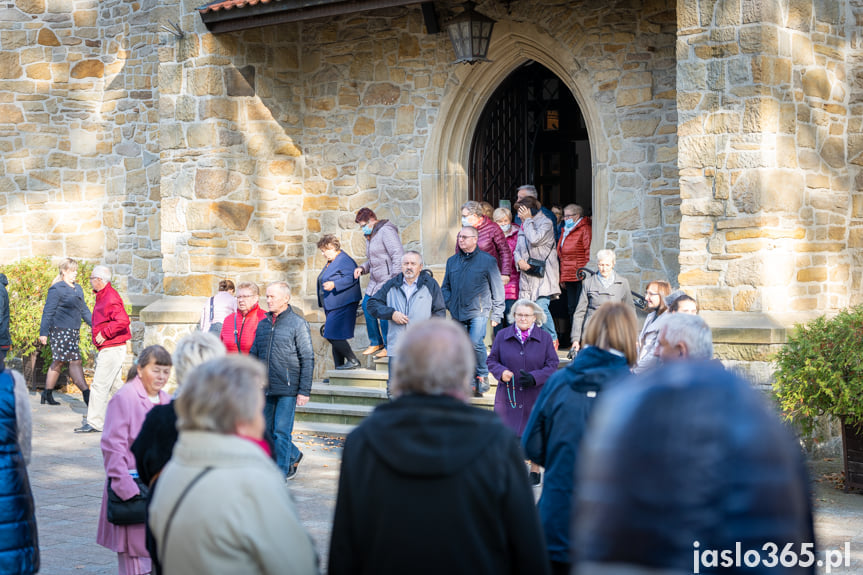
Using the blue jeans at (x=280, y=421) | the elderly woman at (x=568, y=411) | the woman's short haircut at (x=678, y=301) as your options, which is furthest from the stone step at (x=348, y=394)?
the elderly woman at (x=568, y=411)

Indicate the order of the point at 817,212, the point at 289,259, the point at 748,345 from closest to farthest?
the point at 748,345, the point at 817,212, the point at 289,259

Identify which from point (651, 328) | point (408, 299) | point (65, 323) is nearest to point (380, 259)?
point (408, 299)

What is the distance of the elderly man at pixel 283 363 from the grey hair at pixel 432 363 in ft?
14.9

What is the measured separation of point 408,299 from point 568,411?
4791 millimetres

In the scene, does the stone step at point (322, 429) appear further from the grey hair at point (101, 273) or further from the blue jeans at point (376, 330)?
the grey hair at point (101, 273)

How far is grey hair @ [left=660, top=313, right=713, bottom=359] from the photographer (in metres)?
3.42

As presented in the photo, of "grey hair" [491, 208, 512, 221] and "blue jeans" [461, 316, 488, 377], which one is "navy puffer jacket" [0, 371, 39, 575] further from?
"grey hair" [491, 208, 512, 221]

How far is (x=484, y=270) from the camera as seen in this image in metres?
8.30

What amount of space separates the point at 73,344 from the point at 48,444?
2019 mm

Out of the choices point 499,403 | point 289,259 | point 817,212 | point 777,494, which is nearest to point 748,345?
point 817,212

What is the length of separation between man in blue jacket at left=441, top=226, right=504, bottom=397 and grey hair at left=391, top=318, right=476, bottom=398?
5824mm

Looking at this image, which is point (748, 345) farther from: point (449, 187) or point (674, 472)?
point (674, 472)

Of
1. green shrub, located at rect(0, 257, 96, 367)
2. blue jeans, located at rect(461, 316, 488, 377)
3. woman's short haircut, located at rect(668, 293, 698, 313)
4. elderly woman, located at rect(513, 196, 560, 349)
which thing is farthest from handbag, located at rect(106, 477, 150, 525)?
green shrub, located at rect(0, 257, 96, 367)

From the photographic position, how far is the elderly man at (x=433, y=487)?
88.1 inches
